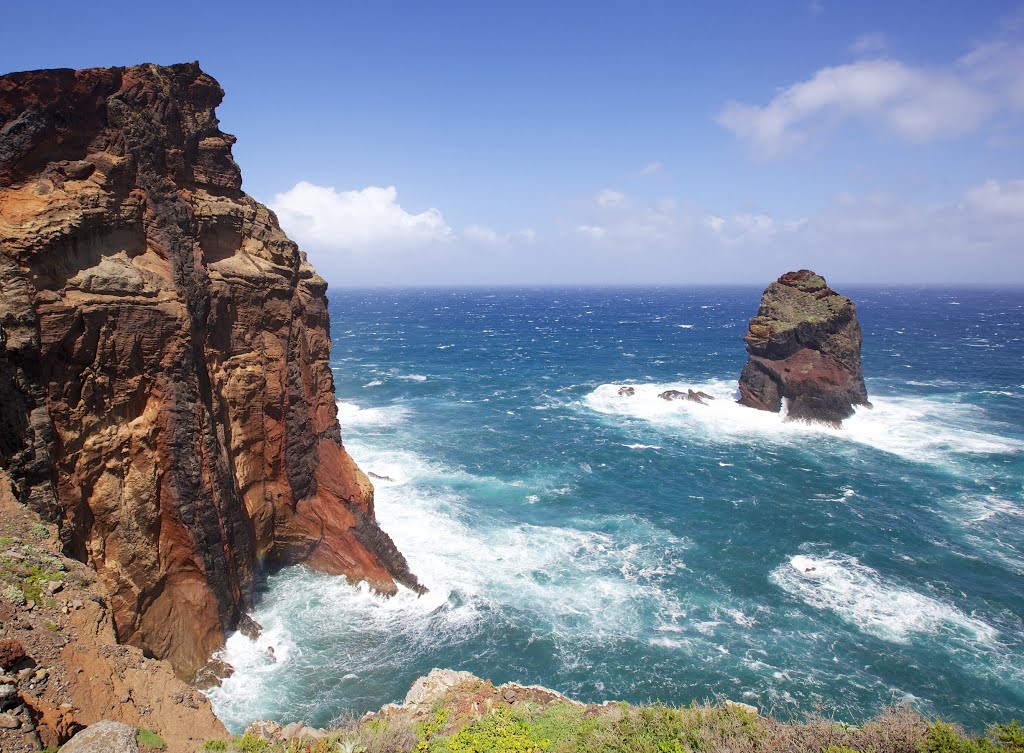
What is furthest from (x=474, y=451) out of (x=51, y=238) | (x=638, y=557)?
(x=51, y=238)

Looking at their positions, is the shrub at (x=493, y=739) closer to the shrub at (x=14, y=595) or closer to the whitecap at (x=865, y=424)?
the shrub at (x=14, y=595)

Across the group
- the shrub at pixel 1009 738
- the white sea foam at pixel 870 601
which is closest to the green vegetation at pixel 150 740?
the shrub at pixel 1009 738

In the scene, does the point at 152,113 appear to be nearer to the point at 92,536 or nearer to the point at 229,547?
the point at 92,536

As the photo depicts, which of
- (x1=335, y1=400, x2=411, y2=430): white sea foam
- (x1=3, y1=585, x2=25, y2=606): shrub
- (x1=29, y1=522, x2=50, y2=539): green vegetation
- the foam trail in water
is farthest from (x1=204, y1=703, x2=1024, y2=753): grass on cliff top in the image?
the foam trail in water

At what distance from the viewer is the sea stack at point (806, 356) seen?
6838cm

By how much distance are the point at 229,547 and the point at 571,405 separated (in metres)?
54.5

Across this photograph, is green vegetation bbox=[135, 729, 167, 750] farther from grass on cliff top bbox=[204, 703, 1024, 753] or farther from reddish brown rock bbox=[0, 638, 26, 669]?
reddish brown rock bbox=[0, 638, 26, 669]

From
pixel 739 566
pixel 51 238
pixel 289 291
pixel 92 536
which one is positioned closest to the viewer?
pixel 51 238

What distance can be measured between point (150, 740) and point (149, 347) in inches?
522

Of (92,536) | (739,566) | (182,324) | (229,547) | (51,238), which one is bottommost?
(739,566)

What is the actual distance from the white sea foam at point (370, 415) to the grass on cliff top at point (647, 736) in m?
46.6

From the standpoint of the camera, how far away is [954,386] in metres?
85.9

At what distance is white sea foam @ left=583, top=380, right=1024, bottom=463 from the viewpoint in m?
59.9

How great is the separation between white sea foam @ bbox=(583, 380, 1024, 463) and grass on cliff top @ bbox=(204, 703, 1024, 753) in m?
48.7
